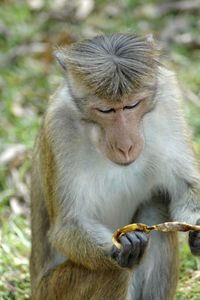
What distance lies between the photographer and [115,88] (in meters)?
6.23

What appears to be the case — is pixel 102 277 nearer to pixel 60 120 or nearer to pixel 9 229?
pixel 60 120

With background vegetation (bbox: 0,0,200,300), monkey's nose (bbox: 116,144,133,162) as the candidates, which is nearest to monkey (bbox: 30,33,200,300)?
monkey's nose (bbox: 116,144,133,162)

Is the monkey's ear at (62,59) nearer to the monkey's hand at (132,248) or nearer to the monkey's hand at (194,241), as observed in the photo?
the monkey's hand at (132,248)

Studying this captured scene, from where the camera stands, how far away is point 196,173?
6.99 m

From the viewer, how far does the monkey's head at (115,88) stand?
20.4 ft

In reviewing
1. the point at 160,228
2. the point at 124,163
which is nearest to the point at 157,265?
the point at 160,228

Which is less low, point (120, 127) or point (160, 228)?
point (120, 127)

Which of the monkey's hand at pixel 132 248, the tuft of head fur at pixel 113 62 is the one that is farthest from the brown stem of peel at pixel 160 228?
the tuft of head fur at pixel 113 62

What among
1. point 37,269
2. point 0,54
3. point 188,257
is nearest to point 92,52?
point 37,269

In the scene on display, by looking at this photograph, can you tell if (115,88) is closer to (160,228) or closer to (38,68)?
(160,228)

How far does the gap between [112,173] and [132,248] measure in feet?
2.43

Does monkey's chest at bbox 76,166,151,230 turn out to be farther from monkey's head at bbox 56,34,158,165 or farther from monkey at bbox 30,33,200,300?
monkey's head at bbox 56,34,158,165

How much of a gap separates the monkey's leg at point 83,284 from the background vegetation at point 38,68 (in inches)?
37.5

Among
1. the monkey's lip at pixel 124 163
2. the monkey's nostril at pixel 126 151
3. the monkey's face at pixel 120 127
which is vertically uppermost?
the monkey's face at pixel 120 127
